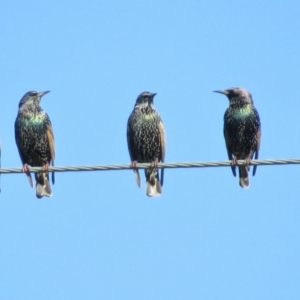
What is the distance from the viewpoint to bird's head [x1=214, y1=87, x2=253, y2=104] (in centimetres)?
1195

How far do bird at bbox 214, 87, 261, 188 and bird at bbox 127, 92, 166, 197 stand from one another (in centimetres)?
73

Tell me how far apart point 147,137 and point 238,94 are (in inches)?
43.4

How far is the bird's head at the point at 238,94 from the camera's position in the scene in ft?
39.2

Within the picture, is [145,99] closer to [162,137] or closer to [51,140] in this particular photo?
[162,137]

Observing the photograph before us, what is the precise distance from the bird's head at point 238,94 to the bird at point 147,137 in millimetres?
795

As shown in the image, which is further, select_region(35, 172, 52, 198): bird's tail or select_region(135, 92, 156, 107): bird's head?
select_region(135, 92, 156, 107): bird's head

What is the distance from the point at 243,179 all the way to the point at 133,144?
4.21 feet

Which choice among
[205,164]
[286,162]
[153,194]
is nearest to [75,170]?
[205,164]

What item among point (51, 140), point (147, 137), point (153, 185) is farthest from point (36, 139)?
point (153, 185)

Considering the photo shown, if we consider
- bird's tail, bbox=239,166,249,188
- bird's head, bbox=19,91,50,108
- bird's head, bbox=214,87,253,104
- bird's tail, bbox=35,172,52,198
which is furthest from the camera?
bird's head, bbox=19,91,50,108

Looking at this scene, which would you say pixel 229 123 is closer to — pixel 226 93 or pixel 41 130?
pixel 226 93

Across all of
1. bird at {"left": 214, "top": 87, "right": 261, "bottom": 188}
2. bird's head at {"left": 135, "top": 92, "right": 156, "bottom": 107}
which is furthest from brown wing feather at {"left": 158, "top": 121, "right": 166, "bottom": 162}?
bird at {"left": 214, "top": 87, "right": 261, "bottom": 188}

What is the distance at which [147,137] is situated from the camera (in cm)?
1191

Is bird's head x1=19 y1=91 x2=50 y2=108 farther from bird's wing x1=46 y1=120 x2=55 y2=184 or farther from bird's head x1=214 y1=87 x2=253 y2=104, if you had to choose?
bird's head x1=214 y1=87 x2=253 y2=104
